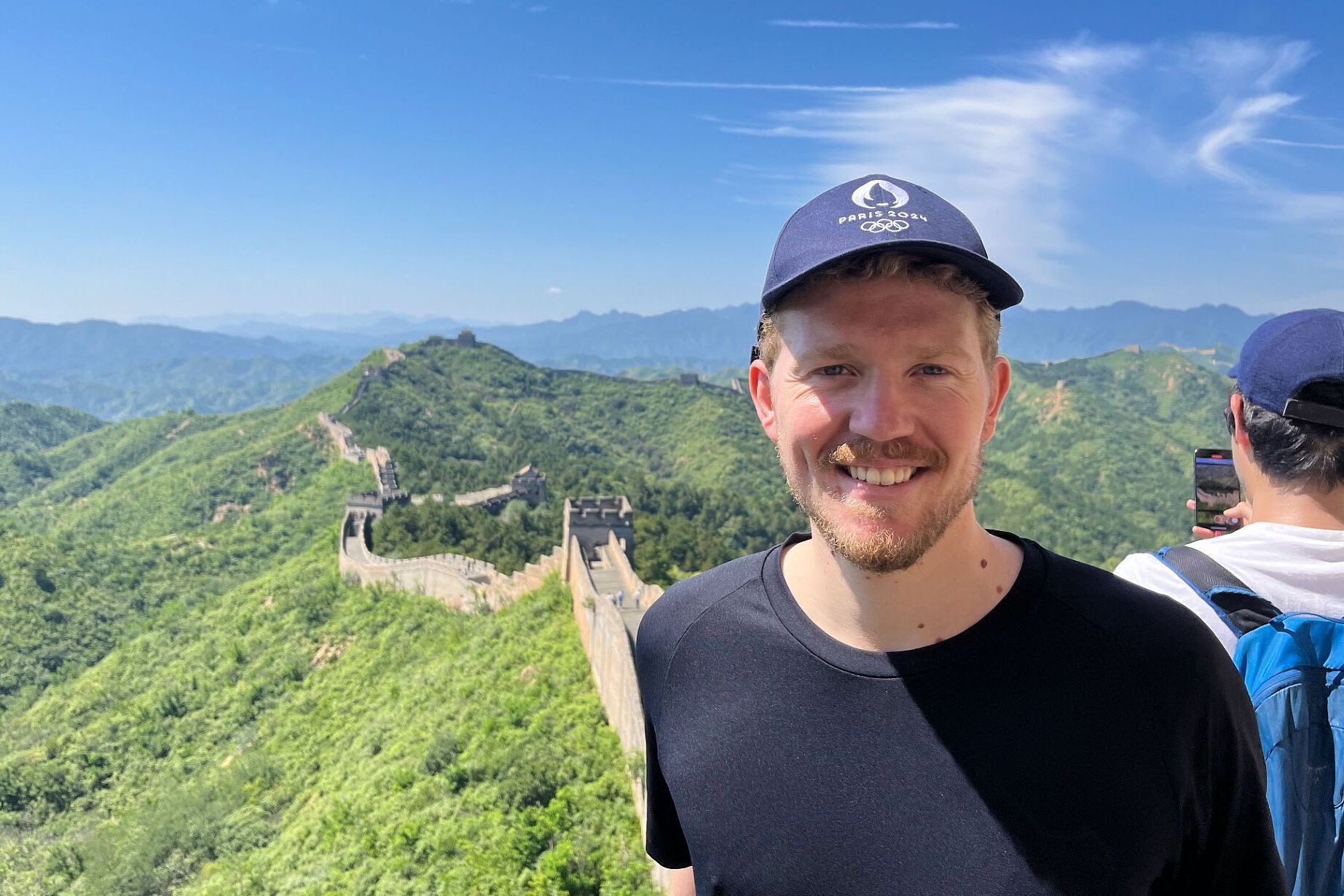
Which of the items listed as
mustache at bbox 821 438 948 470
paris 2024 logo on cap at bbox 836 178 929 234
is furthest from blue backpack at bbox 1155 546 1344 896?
paris 2024 logo on cap at bbox 836 178 929 234

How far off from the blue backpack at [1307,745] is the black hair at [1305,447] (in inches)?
27.1

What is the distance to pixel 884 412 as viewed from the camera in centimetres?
204

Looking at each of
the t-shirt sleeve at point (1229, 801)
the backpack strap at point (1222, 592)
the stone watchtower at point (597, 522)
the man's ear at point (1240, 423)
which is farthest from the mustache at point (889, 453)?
the stone watchtower at point (597, 522)

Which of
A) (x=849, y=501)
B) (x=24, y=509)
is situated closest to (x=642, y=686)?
(x=849, y=501)

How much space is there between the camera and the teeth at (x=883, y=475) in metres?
2.08

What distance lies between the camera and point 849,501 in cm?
211

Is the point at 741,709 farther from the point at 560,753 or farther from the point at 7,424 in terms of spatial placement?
the point at 7,424

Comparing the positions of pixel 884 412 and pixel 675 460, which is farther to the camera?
pixel 675 460

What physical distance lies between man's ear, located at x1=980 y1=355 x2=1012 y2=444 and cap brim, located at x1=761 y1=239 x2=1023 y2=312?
0.50 ft

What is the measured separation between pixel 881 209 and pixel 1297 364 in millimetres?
1784

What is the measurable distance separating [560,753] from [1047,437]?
114m

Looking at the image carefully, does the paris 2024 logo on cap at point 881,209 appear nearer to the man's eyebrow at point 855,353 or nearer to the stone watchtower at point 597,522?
the man's eyebrow at point 855,353

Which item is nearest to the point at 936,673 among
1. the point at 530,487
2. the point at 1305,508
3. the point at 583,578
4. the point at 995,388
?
the point at 995,388

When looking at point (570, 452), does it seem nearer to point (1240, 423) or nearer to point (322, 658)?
point (322, 658)
